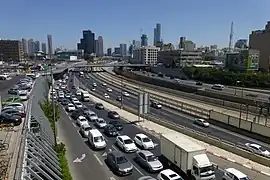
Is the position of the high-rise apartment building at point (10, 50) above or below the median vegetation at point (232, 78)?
above

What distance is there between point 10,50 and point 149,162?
585 ft

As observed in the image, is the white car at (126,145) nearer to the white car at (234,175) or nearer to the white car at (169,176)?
the white car at (169,176)

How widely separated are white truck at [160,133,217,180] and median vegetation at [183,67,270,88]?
56312 mm

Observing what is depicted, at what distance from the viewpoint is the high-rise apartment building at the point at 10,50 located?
169m

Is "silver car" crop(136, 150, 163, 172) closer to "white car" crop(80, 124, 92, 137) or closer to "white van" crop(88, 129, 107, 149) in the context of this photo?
"white van" crop(88, 129, 107, 149)

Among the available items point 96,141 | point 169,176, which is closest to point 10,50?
point 96,141

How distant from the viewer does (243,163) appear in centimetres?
2222

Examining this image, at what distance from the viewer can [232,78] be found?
74.9 m

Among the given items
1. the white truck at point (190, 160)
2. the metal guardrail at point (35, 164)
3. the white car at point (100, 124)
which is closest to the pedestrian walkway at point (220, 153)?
the white truck at point (190, 160)

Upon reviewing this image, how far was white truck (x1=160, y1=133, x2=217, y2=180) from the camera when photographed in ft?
59.7

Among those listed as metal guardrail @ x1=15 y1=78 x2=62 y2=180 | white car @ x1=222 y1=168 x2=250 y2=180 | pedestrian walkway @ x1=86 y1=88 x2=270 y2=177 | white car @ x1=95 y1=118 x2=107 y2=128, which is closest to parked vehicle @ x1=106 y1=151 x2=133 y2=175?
metal guardrail @ x1=15 y1=78 x2=62 y2=180

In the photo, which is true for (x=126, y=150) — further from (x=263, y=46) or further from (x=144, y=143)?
(x=263, y=46)

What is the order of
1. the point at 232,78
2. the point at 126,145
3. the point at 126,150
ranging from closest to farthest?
the point at 126,150 < the point at 126,145 < the point at 232,78

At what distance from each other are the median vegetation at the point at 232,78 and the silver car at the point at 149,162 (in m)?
56.6
